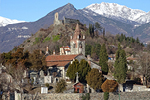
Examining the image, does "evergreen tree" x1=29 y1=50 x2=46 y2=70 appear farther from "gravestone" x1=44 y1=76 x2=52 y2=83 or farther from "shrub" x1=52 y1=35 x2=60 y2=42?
"shrub" x1=52 y1=35 x2=60 y2=42

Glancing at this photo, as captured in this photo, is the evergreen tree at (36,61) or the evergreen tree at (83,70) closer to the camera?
the evergreen tree at (83,70)

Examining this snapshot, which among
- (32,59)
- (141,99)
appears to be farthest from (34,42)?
(141,99)

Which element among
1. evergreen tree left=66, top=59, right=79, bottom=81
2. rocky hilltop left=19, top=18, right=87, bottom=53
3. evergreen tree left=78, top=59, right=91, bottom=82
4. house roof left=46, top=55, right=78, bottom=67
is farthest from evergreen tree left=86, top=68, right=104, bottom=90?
rocky hilltop left=19, top=18, right=87, bottom=53

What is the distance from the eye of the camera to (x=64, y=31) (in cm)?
12181

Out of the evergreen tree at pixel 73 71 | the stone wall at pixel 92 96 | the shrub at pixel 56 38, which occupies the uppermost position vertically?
the shrub at pixel 56 38

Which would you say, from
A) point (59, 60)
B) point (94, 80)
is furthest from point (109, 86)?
point (59, 60)

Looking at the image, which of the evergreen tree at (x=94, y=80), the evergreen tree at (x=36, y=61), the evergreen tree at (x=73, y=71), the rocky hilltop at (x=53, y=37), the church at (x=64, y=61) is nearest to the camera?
the evergreen tree at (x=94, y=80)

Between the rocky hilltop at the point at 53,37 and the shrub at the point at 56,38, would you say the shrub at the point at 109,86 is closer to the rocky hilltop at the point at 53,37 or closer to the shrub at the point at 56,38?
the rocky hilltop at the point at 53,37

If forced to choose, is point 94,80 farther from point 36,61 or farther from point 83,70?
point 36,61

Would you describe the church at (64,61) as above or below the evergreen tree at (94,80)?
above

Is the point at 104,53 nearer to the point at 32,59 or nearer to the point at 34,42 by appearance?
the point at 32,59

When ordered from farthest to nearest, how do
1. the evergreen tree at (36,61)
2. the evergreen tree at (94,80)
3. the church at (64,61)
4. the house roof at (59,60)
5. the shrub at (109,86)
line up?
the house roof at (59,60)
the church at (64,61)
the evergreen tree at (36,61)
the evergreen tree at (94,80)
the shrub at (109,86)

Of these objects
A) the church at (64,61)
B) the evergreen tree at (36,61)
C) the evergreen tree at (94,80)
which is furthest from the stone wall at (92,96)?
the church at (64,61)

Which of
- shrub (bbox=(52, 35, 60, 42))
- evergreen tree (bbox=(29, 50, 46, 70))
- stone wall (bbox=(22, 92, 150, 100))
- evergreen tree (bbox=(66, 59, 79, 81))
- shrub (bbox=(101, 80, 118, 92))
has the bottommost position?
stone wall (bbox=(22, 92, 150, 100))
